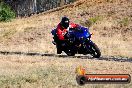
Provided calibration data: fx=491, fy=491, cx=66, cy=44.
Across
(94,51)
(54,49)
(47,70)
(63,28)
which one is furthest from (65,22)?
(54,49)

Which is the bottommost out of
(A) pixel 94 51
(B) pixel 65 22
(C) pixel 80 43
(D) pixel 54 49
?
(D) pixel 54 49

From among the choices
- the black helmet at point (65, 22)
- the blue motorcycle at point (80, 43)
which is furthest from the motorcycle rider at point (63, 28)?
the blue motorcycle at point (80, 43)

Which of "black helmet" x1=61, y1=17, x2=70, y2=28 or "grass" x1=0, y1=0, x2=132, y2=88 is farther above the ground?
"black helmet" x1=61, y1=17, x2=70, y2=28

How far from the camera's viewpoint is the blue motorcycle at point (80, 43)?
21219 mm

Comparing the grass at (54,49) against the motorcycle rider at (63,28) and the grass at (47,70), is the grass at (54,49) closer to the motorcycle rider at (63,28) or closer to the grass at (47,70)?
the grass at (47,70)

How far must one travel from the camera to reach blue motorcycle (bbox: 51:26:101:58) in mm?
21219

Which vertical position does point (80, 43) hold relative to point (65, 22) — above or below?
below

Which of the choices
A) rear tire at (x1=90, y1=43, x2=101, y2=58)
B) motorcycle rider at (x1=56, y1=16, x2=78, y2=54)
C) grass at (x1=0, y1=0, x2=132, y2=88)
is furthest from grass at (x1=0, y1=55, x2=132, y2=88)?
motorcycle rider at (x1=56, y1=16, x2=78, y2=54)

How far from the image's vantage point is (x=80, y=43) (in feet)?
70.8

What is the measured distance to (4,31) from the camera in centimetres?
3931

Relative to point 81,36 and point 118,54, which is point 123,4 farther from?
point 81,36

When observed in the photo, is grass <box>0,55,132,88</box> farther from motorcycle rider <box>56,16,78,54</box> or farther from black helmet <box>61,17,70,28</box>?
black helmet <box>61,17,70,28</box>

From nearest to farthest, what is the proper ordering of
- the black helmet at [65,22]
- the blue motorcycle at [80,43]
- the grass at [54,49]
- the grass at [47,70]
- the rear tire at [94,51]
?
1. the grass at [47,70]
2. the grass at [54,49]
3. the rear tire at [94,51]
4. the blue motorcycle at [80,43]
5. the black helmet at [65,22]

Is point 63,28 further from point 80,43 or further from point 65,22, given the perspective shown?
point 80,43
